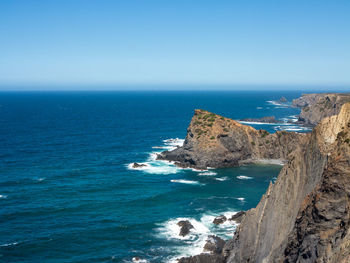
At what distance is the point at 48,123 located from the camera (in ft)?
586

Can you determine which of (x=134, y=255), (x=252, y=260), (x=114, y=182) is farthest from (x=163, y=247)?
(x=114, y=182)

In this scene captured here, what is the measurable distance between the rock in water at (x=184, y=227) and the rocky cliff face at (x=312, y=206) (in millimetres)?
16717

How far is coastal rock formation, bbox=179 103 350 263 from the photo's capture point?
24188mm

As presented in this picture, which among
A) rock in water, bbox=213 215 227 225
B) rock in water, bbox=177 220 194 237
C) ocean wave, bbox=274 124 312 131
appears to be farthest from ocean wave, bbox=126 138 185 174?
ocean wave, bbox=274 124 312 131

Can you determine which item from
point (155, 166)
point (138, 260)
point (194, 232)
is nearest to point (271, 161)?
point (155, 166)

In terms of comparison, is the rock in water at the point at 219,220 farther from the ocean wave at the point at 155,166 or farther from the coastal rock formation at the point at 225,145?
the coastal rock formation at the point at 225,145

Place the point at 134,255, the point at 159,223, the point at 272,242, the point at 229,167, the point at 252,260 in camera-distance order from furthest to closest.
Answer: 1. the point at 229,167
2. the point at 159,223
3. the point at 134,255
4. the point at 252,260
5. the point at 272,242

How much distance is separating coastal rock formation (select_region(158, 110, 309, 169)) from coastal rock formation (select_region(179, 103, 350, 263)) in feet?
194

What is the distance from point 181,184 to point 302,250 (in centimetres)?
5611

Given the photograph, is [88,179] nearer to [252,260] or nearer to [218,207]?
[218,207]

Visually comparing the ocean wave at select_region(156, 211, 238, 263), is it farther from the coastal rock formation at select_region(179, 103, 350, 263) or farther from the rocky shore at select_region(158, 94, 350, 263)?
the coastal rock formation at select_region(179, 103, 350, 263)

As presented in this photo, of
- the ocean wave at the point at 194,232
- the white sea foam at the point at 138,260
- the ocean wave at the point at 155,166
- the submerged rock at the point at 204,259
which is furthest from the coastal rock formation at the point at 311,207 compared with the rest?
the ocean wave at the point at 155,166

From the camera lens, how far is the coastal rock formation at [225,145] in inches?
3890

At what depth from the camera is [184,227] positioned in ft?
181
